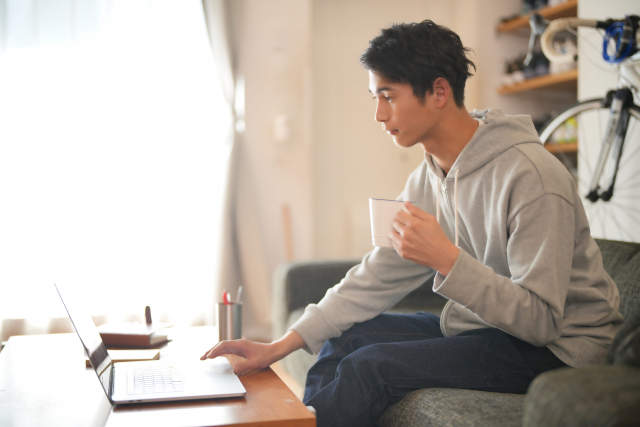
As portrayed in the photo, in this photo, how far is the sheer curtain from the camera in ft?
8.51

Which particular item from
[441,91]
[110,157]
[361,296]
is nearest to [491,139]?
[441,91]

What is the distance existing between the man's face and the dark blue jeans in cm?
44

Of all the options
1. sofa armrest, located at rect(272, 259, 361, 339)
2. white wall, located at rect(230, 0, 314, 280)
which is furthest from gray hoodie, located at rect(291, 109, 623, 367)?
white wall, located at rect(230, 0, 314, 280)

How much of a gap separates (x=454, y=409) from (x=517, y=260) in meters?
0.30

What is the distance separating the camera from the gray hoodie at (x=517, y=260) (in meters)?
0.95

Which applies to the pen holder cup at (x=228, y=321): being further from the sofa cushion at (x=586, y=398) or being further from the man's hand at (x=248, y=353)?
the sofa cushion at (x=586, y=398)

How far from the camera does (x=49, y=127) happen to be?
263cm

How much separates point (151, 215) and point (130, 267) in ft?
0.96

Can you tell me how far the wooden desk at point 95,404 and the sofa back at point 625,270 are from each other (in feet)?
2.87

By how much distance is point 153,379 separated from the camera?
3.08ft

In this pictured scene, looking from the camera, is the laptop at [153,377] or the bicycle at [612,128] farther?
the bicycle at [612,128]

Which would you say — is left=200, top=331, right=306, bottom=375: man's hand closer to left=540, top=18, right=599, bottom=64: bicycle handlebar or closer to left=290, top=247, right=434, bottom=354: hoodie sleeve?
left=290, top=247, right=434, bottom=354: hoodie sleeve

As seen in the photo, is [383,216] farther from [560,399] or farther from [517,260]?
[560,399]

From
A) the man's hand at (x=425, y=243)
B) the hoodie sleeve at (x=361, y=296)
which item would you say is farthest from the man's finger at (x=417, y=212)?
the hoodie sleeve at (x=361, y=296)
